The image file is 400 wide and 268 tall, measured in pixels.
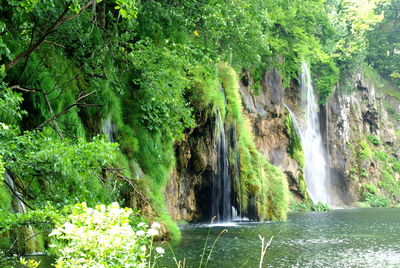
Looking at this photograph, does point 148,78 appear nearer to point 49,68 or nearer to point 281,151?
point 49,68

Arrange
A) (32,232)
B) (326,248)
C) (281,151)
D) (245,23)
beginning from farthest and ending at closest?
(281,151)
(245,23)
(326,248)
(32,232)

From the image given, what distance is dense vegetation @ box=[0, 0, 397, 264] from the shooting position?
5043mm

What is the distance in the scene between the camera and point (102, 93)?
397 inches

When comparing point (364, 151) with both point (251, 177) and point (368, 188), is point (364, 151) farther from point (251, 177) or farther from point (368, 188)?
point (251, 177)

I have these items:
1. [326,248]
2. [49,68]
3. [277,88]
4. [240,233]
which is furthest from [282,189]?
[49,68]

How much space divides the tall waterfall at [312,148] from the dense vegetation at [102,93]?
1643 centimetres

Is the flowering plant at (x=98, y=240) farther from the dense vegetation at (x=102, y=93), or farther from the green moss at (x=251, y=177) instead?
the green moss at (x=251, y=177)

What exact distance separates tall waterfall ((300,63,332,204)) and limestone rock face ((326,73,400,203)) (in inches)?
84.3

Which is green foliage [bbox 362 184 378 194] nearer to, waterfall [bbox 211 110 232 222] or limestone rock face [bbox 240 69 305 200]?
limestone rock face [bbox 240 69 305 200]

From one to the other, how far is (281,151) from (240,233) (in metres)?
17.2

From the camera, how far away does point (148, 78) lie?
9758 millimetres

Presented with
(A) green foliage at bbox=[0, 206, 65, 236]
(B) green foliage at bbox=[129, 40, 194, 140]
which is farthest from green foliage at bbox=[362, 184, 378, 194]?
(A) green foliage at bbox=[0, 206, 65, 236]

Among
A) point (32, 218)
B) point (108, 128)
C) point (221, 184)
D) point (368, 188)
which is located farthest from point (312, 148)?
point (32, 218)

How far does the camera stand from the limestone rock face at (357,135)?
40375mm
